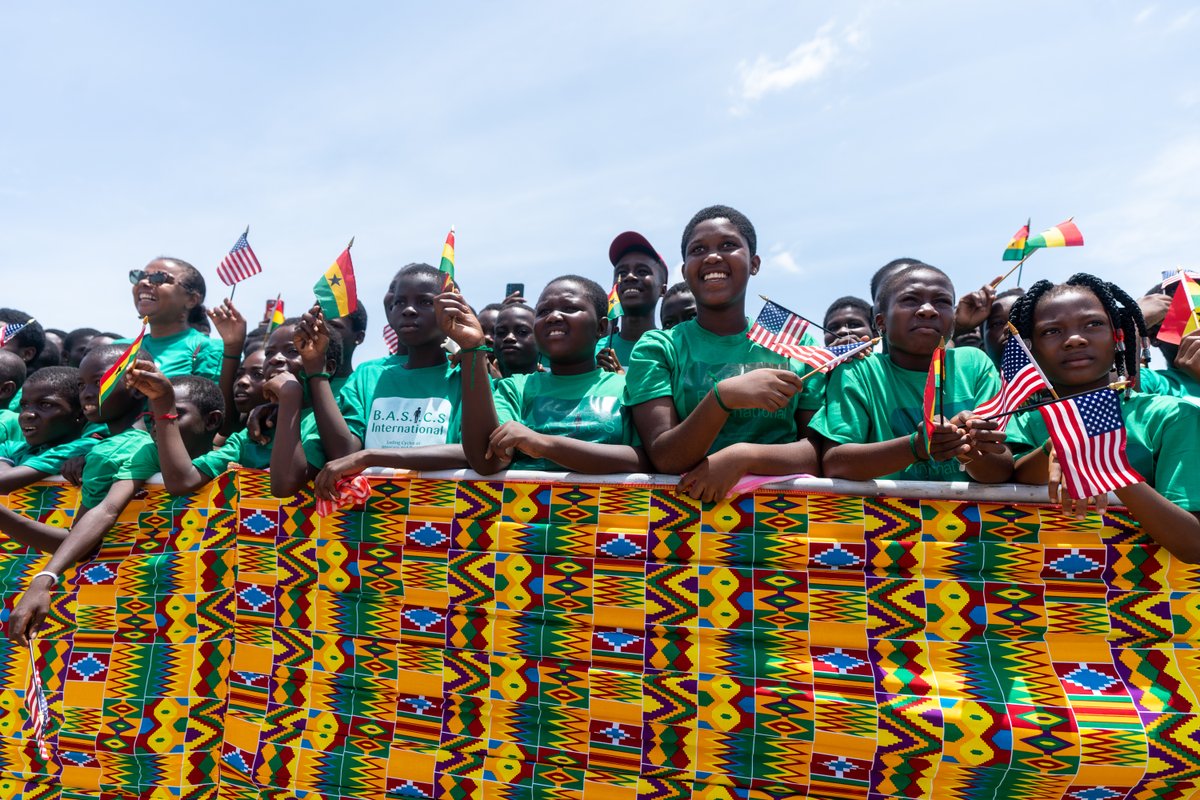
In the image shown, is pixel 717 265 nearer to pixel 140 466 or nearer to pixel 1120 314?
pixel 1120 314

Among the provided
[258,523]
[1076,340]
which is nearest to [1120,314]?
[1076,340]

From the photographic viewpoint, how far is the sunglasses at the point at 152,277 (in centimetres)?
609

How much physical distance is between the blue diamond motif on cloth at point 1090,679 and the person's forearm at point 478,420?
2.10 meters

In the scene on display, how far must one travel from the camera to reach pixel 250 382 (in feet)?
16.8

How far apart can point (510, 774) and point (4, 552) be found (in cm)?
323

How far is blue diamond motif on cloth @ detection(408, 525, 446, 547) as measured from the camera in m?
3.52

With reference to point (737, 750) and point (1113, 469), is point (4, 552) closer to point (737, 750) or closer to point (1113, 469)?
point (737, 750)

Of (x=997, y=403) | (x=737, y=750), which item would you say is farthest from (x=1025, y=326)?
(x=737, y=750)

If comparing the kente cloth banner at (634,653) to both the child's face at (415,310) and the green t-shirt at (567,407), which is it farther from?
the child's face at (415,310)

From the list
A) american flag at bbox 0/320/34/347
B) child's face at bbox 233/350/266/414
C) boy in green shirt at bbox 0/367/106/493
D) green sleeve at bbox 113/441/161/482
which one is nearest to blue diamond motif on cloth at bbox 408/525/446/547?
green sleeve at bbox 113/441/161/482

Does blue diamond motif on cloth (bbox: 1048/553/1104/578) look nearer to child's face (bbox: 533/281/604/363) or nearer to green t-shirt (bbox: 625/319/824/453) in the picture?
green t-shirt (bbox: 625/319/824/453)

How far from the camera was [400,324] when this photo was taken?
4.38 meters

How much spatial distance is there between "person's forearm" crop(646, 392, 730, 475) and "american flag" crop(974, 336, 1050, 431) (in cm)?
88

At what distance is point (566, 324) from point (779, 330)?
1.03 m
